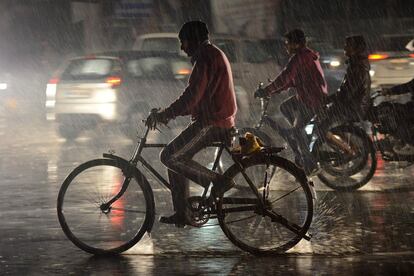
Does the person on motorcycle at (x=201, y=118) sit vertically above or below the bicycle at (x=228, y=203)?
above

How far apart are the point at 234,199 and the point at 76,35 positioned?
33.1 meters

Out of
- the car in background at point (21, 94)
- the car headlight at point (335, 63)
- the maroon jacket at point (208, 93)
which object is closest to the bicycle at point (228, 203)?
the maroon jacket at point (208, 93)

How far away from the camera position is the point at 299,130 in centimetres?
1073

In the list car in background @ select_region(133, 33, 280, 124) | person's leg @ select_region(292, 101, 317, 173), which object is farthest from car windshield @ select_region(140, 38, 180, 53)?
person's leg @ select_region(292, 101, 317, 173)

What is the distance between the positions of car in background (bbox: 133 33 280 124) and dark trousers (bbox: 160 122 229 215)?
902 centimetres

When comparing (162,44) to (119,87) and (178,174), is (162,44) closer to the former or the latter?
(119,87)

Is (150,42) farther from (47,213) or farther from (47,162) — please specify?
(47,213)

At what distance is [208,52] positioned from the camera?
288 inches

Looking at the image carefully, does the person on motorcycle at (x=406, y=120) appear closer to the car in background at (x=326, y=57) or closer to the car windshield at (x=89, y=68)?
the car in background at (x=326, y=57)

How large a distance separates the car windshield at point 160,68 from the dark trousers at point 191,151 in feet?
30.8

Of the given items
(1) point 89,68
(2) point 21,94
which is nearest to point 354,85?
(1) point 89,68

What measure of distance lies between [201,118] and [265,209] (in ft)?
2.79

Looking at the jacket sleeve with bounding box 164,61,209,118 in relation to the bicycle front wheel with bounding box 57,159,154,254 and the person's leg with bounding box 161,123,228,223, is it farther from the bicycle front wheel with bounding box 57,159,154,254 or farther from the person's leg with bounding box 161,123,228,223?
the bicycle front wheel with bounding box 57,159,154,254

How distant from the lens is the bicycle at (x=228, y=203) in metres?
7.43
